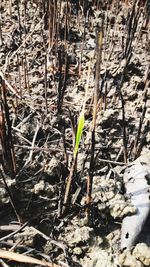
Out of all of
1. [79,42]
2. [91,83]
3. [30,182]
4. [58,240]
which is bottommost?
[58,240]

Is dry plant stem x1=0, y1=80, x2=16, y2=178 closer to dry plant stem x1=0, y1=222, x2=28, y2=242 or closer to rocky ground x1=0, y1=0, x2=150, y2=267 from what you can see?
rocky ground x1=0, y1=0, x2=150, y2=267

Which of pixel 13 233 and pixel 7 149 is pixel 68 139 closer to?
pixel 7 149

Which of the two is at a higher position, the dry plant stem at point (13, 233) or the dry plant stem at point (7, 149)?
the dry plant stem at point (7, 149)

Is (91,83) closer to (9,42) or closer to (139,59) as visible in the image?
(139,59)

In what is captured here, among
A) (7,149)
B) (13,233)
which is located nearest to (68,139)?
(7,149)

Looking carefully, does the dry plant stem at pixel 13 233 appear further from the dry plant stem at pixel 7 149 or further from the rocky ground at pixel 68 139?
the dry plant stem at pixel 7 149

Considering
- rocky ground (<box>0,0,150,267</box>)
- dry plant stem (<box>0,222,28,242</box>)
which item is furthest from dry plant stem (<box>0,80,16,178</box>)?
dry plant stem (<box>0,222,28,242</box>)

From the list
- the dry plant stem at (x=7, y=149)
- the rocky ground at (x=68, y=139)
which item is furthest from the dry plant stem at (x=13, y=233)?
the dry plant stem at (x=7, y=149)

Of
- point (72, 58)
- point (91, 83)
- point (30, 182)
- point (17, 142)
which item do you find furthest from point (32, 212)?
point (72, 58)
